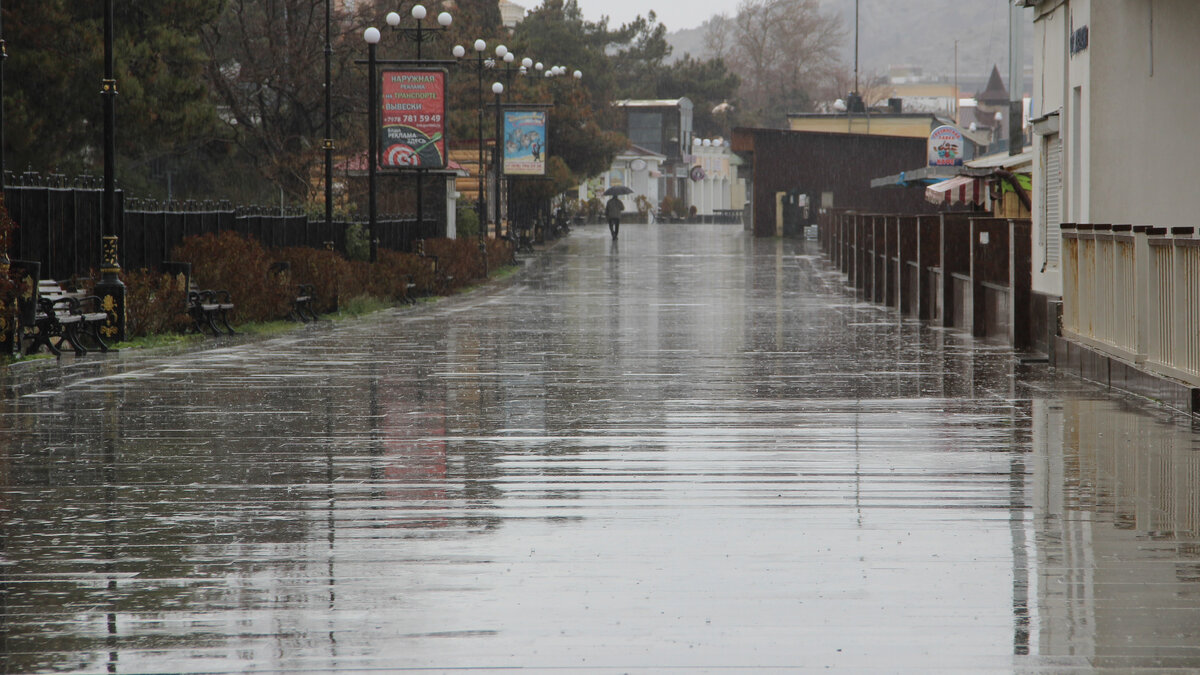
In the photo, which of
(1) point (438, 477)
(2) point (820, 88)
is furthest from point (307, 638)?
(2) point (820, 88)

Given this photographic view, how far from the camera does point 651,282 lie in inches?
1438

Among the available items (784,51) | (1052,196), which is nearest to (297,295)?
(1052,196)

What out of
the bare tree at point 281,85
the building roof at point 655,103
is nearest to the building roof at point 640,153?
the building roof at point 655,103

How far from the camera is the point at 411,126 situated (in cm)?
3120

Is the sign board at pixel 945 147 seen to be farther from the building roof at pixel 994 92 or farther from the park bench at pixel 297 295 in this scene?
the building roof at pixel 994 92

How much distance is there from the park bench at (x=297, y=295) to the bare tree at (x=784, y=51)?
12989 cm

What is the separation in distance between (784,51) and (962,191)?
5130 inches

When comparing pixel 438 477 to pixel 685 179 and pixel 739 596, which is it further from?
pixel 685 179

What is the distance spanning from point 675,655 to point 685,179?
12796 cm

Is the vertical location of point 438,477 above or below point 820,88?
below

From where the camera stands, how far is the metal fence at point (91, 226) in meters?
18.5

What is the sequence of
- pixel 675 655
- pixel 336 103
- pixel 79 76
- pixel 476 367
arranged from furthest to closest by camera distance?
pixel 336 103 < pixel 79 76 < pixel 476 367 < pixel 675 655

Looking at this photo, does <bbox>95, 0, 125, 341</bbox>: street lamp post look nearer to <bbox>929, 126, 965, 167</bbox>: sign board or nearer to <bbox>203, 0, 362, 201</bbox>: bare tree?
<bbox>203, 0, 362, 201</bbox>: bare tree

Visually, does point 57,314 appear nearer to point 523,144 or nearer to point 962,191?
point 962,191
